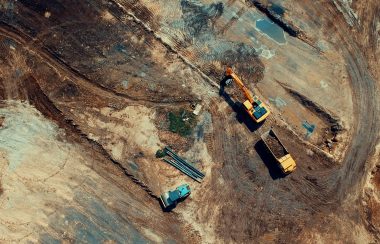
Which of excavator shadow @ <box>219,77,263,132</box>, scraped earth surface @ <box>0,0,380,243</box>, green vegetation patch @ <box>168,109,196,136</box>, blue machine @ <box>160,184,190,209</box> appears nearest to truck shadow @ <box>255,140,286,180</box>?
scraped earth surface @ <box>0,0,380,243</box>

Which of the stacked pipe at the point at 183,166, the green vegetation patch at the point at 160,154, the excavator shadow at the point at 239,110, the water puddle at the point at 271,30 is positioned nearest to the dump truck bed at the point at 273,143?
the excavator shadow at the point at 239,110

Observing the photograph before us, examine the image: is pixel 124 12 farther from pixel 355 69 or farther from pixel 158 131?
pixel 355 69

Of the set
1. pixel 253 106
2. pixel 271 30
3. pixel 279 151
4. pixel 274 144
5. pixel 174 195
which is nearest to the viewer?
pixel 174 195

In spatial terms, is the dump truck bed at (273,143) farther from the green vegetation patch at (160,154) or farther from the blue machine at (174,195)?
the green vegetation patch at (160,154)

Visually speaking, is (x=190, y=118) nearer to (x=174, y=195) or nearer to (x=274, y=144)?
(x=174, y=195)

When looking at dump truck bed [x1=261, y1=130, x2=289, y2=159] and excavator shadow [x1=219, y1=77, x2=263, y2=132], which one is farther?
excavator shadow [x1=219, y1=77, x2=263, y2=132]

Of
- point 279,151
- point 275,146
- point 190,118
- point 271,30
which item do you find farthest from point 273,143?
point 271,30

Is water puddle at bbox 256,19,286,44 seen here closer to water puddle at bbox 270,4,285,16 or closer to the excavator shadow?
water puddle at bbox 270,4,285,16
